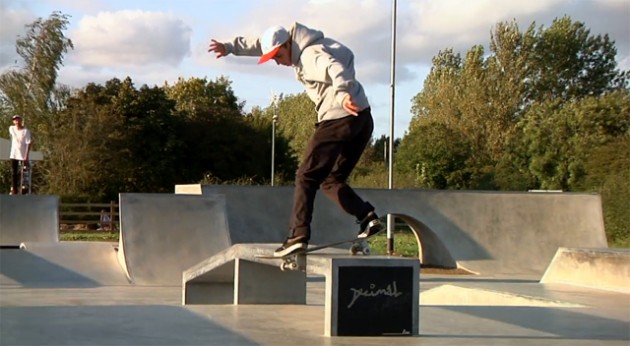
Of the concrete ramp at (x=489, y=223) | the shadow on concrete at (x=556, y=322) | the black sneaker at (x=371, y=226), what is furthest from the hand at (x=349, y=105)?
the concrete ramp at (x=489, y=223)

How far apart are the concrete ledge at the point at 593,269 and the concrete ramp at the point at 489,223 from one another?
19.4 feet

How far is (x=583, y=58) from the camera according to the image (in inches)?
1998

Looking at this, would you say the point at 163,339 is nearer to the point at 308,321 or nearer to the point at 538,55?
the point at 308,321

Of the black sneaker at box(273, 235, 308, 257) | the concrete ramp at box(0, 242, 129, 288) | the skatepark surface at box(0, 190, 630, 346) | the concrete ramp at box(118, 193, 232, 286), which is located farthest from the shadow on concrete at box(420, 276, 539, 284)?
the black sneaker at box(273, 235, 308, 257)

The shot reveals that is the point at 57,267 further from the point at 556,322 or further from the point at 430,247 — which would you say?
the point at 430,247

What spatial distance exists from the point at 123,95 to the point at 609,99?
1012 inches

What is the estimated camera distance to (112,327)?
525 cm

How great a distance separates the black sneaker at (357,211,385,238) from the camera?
17.9ft

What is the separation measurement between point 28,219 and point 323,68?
10658 millimetres

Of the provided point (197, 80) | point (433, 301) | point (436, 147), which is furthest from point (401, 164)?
point (433, 301)

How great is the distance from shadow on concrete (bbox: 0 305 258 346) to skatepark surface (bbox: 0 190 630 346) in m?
0.01

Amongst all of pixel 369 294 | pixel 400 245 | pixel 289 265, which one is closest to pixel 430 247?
pixel 400 245

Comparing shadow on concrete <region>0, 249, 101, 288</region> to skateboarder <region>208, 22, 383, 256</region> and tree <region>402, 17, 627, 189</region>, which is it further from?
tree <region>402, 17, 627, 189</region>

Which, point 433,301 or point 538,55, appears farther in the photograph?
point 538,55
